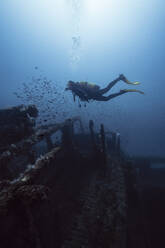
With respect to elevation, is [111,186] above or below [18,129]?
below

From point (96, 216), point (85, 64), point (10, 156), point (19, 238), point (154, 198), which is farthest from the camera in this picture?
point (85, 64)

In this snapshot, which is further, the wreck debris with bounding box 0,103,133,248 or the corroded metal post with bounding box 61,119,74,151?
the corroded metal post with bounding box 61,119,74,151

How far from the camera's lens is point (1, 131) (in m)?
4.93

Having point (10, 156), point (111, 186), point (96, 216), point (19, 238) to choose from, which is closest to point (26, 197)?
point (19, 238)

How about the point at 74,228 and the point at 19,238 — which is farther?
the point at 74,228

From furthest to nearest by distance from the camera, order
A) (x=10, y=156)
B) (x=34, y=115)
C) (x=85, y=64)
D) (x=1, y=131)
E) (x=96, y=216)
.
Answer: (x=85, y=64), (x=34, y=115), (x=1, y=131), (x=96, y=216), (x=10, y=156)

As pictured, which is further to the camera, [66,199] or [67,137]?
[67,137]

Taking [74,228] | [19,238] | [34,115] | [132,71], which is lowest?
[74,228]

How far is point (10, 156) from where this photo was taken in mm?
3613

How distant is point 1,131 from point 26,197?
3.50 m

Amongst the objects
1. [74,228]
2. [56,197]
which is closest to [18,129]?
[56,197]

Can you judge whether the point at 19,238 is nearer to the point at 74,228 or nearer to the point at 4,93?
the point at 74,228

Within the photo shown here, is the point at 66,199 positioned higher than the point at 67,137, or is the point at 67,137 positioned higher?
the point at 67,137

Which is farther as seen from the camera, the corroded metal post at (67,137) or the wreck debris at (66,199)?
the corroded metal post at (67,137)
